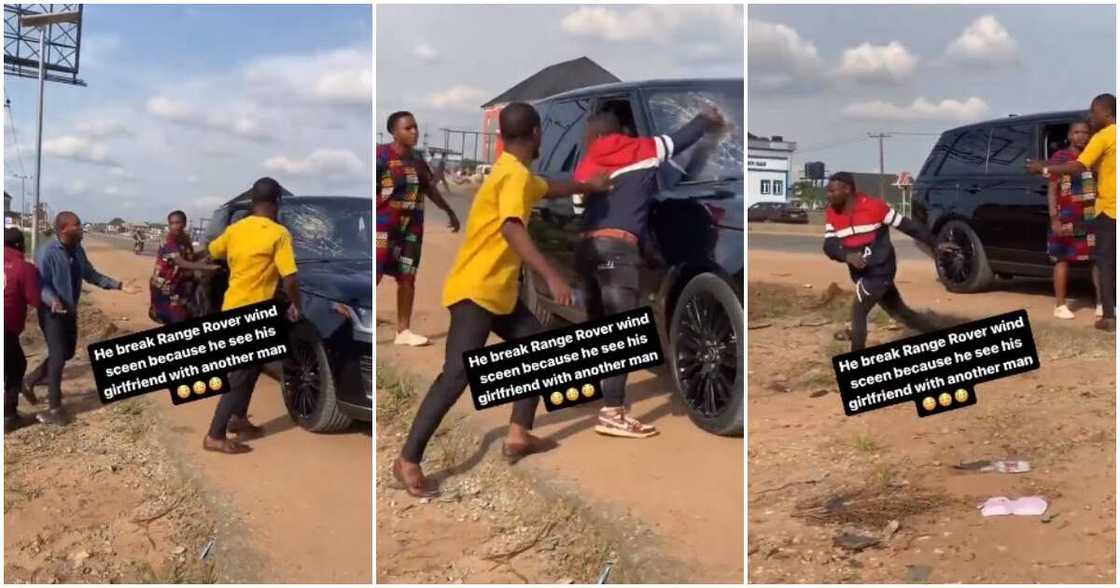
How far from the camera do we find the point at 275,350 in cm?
346

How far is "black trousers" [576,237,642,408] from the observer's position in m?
3.16

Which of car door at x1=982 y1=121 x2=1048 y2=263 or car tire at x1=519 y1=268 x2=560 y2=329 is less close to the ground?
car door at x1=982 y1=121 x2=1048 y2=263

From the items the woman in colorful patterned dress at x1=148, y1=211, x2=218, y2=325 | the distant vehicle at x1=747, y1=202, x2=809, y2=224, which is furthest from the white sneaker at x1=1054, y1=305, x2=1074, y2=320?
the woman in colorful patterned dress at x1=148, y1=211, x2=218, y2=325

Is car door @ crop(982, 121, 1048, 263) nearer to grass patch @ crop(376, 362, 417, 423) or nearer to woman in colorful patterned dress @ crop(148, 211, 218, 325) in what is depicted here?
grass patch @ crop(376, 362, 417, 423)

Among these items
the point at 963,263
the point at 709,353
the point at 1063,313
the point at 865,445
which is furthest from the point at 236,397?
the point at 1063,313

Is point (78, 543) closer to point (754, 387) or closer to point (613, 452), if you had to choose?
point (613, 452)

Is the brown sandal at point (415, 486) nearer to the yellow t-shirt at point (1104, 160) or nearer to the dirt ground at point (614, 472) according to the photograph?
the dirt ground at point (614, 472)

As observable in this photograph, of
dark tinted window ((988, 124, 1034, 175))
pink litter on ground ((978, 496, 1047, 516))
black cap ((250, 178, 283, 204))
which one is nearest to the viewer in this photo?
pink litter on ground ((978, 496, 1047, 516))

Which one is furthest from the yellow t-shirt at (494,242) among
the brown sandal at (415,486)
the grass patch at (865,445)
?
the grass patch at (865,445)

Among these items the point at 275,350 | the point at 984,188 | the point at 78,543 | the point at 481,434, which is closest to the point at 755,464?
the point at 481,434

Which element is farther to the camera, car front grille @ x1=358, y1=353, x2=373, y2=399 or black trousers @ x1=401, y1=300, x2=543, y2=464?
car front grille @ x1=358, y1=353, x2=373, y2=399

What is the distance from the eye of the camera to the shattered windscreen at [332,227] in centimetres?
332

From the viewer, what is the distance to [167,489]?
3514mm

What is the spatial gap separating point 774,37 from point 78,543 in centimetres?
297
